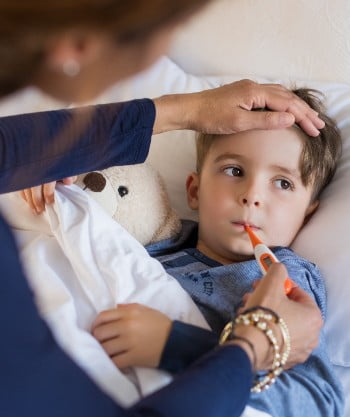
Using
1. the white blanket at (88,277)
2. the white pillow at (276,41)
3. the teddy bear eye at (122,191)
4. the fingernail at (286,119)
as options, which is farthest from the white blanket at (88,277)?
the white pillow at (276,41)

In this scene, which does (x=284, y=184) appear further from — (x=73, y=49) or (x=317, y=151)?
(x=73, y=49)

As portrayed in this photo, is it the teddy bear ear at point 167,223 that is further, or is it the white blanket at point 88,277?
the teddy bear ear at point 167,223

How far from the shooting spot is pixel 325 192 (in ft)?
4.09

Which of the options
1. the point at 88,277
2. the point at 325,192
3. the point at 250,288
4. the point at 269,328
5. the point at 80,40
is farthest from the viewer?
the point at 325,192

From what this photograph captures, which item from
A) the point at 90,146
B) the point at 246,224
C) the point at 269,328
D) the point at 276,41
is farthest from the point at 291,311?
the point at 276,41

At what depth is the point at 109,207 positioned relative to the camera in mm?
1134

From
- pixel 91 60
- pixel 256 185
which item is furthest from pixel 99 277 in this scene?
pixel 91 60

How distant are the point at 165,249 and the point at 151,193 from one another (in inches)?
4.3

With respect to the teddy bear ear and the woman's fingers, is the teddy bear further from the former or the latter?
the woman's fingers

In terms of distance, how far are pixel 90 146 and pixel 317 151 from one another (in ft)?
1.42

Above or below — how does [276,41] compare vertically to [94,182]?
above

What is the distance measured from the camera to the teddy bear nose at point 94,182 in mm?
1129

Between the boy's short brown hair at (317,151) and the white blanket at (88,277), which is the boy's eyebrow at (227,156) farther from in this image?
the white blanket at (88,277)

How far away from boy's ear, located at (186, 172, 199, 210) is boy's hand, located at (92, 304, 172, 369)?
0.43 metres
